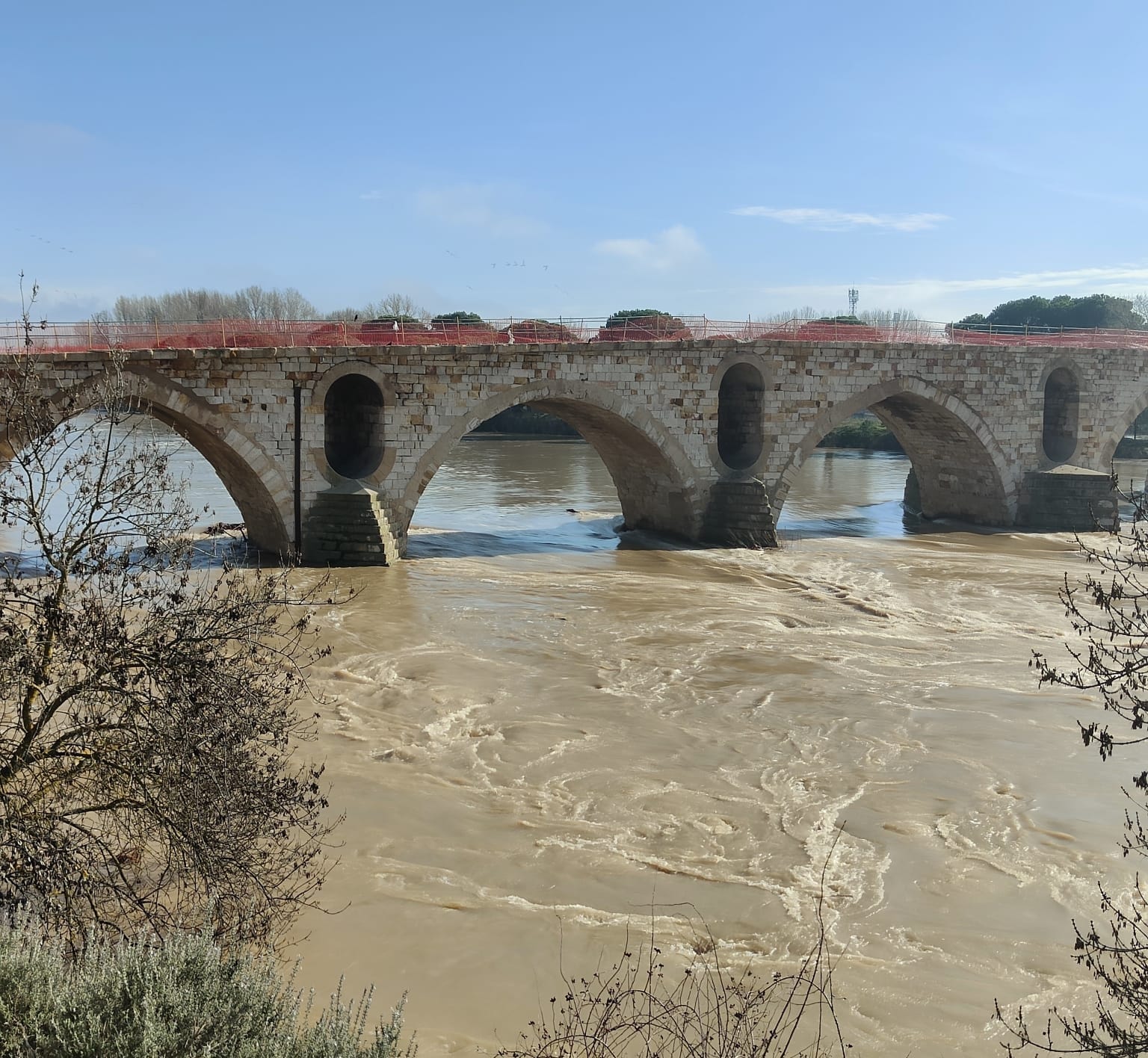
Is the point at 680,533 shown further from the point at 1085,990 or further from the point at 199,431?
the point at 1085,990

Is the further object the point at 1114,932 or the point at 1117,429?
the point at 1117,429

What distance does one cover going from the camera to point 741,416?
24438 mm

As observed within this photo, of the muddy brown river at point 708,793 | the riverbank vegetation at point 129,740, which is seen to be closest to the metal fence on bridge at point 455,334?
the muddy brown river at point 708,793

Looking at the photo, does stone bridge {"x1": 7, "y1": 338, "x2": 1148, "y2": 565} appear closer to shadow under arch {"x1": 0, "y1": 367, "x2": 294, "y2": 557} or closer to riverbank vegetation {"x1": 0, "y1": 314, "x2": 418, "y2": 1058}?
shadow under arch {"x1": 0, "y1": 367, "x2": 294, "y2": 557}

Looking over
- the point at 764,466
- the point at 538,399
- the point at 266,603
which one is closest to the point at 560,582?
the point at 538,399

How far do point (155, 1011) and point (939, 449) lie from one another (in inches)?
1051

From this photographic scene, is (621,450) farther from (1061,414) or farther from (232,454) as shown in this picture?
(1061,414)

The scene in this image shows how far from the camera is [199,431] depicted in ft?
62.4

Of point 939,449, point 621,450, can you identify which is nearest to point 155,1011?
point 621,450

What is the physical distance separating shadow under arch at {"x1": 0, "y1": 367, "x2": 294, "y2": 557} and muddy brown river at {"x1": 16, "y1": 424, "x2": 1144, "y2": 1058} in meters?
1.92

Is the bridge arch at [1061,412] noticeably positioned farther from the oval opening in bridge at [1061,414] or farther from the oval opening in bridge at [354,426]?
the oval opening in bridge at [354,426]

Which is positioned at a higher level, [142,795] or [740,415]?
[740,415]

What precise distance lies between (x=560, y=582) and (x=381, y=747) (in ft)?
30.5

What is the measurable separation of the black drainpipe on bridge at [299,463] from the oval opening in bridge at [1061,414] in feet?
64.7
